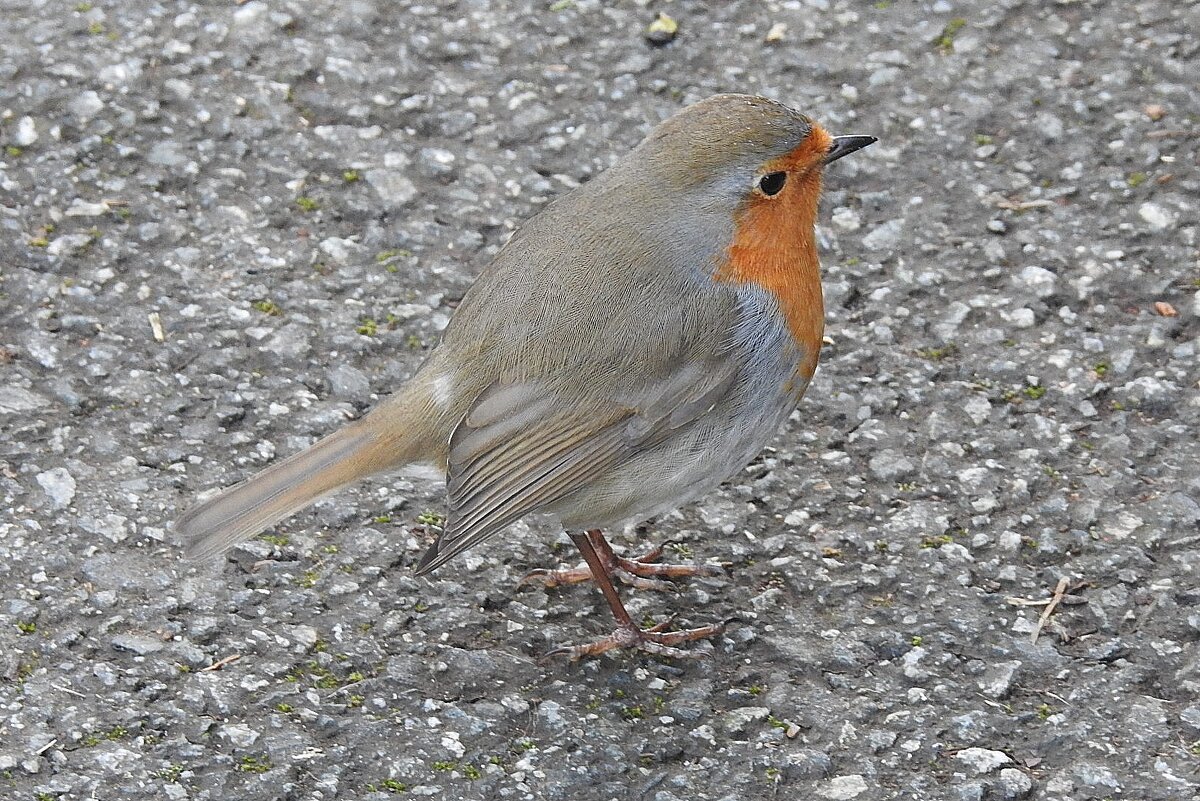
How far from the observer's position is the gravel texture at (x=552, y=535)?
3377 mm

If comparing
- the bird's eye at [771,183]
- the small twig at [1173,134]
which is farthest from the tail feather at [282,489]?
the small twig at [1173,134]

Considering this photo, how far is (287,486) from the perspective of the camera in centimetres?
357

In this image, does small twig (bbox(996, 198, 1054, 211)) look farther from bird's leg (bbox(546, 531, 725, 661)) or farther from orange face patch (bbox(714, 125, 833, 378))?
bird's leg (bbox(546, 531, 725, 661))

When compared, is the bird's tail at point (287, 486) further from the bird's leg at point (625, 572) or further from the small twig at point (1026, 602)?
the small twig at point (1026, 602)

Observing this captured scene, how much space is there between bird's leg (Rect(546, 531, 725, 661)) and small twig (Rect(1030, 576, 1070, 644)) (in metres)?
0.76

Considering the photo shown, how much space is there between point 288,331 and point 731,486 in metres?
1.41

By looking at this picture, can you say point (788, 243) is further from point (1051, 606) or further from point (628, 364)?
point (1051, 606)

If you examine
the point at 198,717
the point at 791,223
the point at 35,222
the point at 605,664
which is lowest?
the point at 605,664

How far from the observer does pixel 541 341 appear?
3.57 m

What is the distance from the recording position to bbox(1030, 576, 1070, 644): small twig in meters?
3.64

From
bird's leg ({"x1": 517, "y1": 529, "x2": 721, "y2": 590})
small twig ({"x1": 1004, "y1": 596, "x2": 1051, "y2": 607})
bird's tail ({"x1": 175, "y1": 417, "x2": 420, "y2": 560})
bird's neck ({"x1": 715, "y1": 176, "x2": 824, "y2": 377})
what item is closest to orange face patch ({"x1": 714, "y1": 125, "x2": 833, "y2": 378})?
bird's neck ({"x1": 715, "y1": 176, "x2": 824, "y2": 377})

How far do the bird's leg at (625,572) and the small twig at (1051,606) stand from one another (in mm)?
816

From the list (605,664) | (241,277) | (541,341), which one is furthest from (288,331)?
(605,664)

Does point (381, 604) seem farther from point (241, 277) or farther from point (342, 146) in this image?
point (342, 146)
